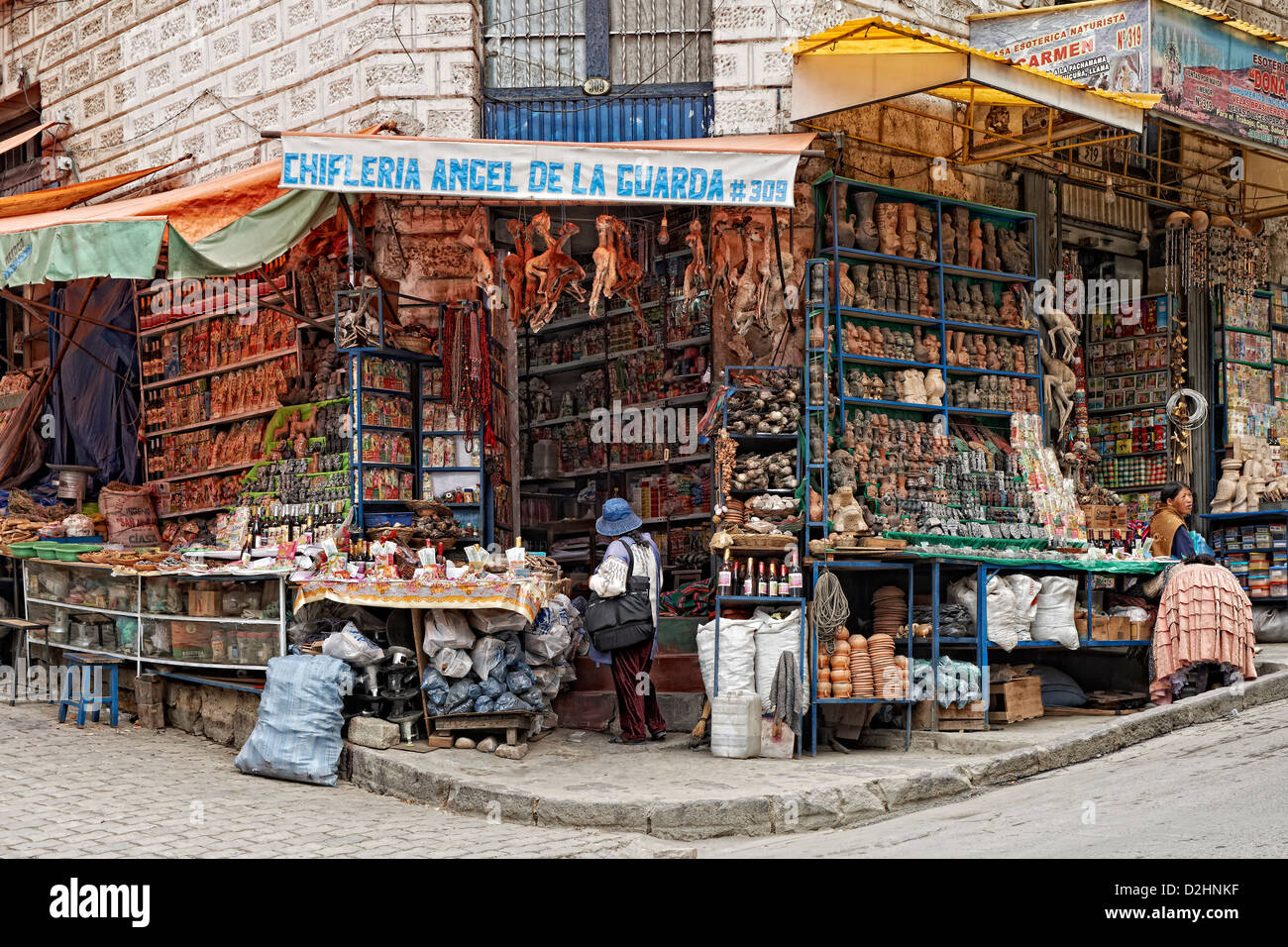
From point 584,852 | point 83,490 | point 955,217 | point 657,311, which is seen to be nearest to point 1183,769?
point 584,852

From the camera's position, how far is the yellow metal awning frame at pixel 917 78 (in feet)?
30.8

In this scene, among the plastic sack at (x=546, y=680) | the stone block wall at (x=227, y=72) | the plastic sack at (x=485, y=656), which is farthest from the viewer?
the stone block wall at (x=227, y=72)

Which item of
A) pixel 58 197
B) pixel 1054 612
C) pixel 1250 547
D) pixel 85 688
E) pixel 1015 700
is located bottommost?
pixel 1015 700

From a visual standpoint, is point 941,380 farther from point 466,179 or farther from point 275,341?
point 275,341

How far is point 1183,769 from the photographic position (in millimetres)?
7984

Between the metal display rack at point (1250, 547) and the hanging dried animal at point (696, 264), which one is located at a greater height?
the hanging dried animal at point (696, 264)

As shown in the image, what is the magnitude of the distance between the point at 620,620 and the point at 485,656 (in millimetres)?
946

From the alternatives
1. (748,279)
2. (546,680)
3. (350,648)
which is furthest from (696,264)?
(350,648)

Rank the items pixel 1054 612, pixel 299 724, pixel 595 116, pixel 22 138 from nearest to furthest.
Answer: pixel 299 724 → pixel 1054 612 → pixel 595 116 → pixel 22 138

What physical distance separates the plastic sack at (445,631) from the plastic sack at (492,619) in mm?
86

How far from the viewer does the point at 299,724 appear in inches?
338

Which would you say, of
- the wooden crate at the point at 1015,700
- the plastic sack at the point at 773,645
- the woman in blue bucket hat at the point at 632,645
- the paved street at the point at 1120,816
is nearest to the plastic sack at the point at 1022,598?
the wooden crate at the point at 1015,700

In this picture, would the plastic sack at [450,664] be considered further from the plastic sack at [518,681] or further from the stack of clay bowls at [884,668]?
the stack of clay bowls at [884,668]

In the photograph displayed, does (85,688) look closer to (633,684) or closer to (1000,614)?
(633,684)
